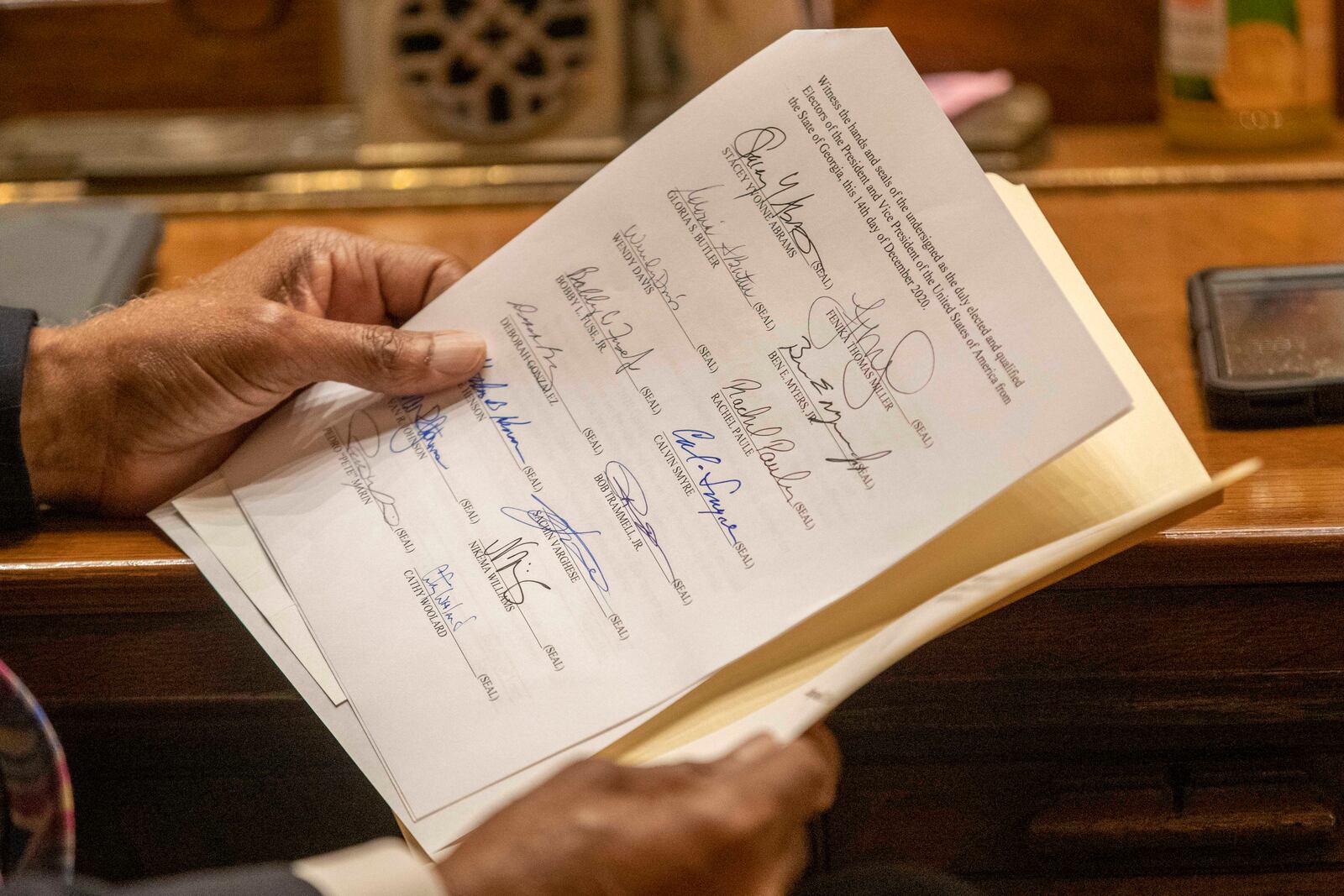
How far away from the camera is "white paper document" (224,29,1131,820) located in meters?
0.45

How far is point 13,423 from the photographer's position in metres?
0.58

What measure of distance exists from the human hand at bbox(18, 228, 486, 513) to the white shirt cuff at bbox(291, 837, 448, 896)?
228 mm

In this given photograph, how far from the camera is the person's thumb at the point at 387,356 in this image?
54 cm

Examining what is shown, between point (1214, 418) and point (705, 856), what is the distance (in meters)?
0.34

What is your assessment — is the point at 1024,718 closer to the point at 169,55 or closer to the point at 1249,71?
the point at 1249,71

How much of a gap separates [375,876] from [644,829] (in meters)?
0.09

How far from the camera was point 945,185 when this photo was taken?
1.53 feet

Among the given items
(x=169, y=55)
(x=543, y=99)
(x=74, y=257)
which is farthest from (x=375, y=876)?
(x=169, y=55)

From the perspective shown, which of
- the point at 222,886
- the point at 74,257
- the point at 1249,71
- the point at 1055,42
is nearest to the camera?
the point at 222,886
